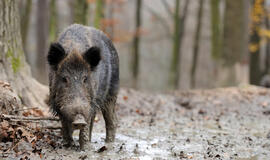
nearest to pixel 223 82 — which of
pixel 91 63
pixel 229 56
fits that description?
pixel 229 56

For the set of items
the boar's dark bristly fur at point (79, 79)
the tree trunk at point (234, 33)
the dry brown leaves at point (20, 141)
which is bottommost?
the dry brown leaves at point (20, 141)

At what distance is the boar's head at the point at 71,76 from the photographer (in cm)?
559

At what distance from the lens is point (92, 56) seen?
19.8ft

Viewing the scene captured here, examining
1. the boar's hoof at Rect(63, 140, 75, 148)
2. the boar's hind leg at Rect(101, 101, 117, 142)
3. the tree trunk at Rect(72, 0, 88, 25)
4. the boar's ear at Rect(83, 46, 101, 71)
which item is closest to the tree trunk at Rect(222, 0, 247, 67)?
the tree trunk at Rect(72, 0, 88, 25)

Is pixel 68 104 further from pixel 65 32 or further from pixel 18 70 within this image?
pixel 18 70

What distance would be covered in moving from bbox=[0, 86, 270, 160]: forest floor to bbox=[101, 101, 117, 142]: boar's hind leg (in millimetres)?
202

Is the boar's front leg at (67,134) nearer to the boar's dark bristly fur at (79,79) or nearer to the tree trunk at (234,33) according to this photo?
the boar's dark bristly fur at (79,79)

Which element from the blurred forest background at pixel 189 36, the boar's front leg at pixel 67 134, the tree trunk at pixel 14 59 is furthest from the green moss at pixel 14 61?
the boar's front leg at pixel 67 134

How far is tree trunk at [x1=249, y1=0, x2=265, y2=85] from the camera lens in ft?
86.7

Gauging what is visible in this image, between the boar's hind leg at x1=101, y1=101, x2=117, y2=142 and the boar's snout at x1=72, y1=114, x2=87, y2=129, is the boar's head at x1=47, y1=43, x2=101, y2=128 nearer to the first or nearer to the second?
the boar's snout at x1=72, y1=114, x2=87, y2=129

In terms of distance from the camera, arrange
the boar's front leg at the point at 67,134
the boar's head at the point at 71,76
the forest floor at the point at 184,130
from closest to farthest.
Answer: the boar's head at the point at 71,76 < the forest floor at the point at 184,130 < the boar's front leg at the point at 67,134

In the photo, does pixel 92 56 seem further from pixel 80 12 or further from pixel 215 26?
pixel 215 26

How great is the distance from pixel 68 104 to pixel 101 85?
1.33 m

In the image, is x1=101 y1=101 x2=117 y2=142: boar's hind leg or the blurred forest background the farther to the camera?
the blurred forest background
